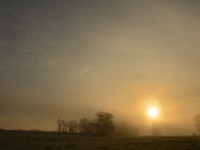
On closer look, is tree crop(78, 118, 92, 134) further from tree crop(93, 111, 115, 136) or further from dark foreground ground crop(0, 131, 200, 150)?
dark foreground ground crop(0, 131, 200, 150)

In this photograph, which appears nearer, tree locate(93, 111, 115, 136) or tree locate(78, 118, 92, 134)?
tree locate(93, 111, 115, 136)

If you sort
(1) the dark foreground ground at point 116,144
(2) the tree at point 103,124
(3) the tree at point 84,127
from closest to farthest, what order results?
(1) the dark foreground ground at point 116,144, (2) the tree at point 103,124, (3) the tree at point 84,127

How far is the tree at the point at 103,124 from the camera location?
356ft

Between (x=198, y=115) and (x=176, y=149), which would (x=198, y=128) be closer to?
(x=198, y=115)

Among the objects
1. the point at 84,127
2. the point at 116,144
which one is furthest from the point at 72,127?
the point at 116,144

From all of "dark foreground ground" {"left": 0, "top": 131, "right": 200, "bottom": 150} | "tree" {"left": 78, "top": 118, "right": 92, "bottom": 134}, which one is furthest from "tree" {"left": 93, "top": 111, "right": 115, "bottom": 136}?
"dark foreground ground" {"left": 0, "top": 131, "right": 200, "bottom": 150}

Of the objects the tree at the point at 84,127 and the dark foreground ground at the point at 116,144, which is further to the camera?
the tree at the point at 84,127

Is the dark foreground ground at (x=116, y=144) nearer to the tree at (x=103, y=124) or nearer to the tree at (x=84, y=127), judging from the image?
the tree at (x=103, y=124)

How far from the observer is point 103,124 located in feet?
364

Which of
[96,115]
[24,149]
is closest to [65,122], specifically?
[96,115]

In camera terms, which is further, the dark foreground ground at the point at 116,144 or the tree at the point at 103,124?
the tree at the point at 103,124

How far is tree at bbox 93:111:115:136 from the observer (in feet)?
356

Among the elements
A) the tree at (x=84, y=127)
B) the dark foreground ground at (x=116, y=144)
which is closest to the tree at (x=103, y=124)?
the tree at (x=84, y=127)

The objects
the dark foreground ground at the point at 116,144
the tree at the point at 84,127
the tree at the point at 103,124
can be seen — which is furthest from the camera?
the tree at the point at 84,127
